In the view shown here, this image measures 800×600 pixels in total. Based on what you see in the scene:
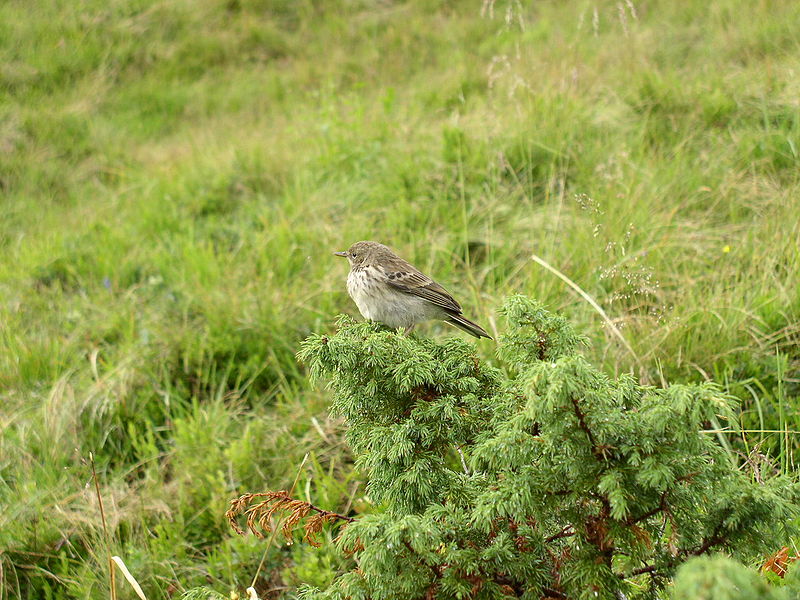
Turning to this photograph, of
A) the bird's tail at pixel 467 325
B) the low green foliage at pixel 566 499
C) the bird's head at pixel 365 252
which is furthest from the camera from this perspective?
the bird's head at pixel 365 252

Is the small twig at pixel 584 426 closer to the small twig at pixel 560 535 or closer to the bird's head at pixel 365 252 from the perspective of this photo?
the small twig at pixel 560 535

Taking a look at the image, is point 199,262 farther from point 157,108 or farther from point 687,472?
point 157,108

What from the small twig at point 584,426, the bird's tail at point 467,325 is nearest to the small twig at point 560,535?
the small twig at point 584,426

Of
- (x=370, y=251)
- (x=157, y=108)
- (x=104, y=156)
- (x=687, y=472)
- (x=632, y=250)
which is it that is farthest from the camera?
(x=157, y=108)

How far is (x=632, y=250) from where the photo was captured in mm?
4711

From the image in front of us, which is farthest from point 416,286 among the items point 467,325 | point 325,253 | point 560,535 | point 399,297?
point 560,535

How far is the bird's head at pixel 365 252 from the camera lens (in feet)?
13.7

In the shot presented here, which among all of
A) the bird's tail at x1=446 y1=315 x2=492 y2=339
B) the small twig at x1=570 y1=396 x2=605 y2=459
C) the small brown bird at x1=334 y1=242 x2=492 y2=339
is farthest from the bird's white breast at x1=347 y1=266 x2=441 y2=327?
the small twig at x1=570 y1=396 x2=605 y2=459

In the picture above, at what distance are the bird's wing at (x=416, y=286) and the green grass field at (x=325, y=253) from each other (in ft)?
1.78

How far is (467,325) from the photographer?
155 inches

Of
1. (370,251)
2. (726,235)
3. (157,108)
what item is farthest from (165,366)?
(157,108)

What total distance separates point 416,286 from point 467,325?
354 mm

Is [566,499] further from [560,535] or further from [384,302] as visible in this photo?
[384,302]

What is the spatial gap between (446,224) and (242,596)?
3115 mm
